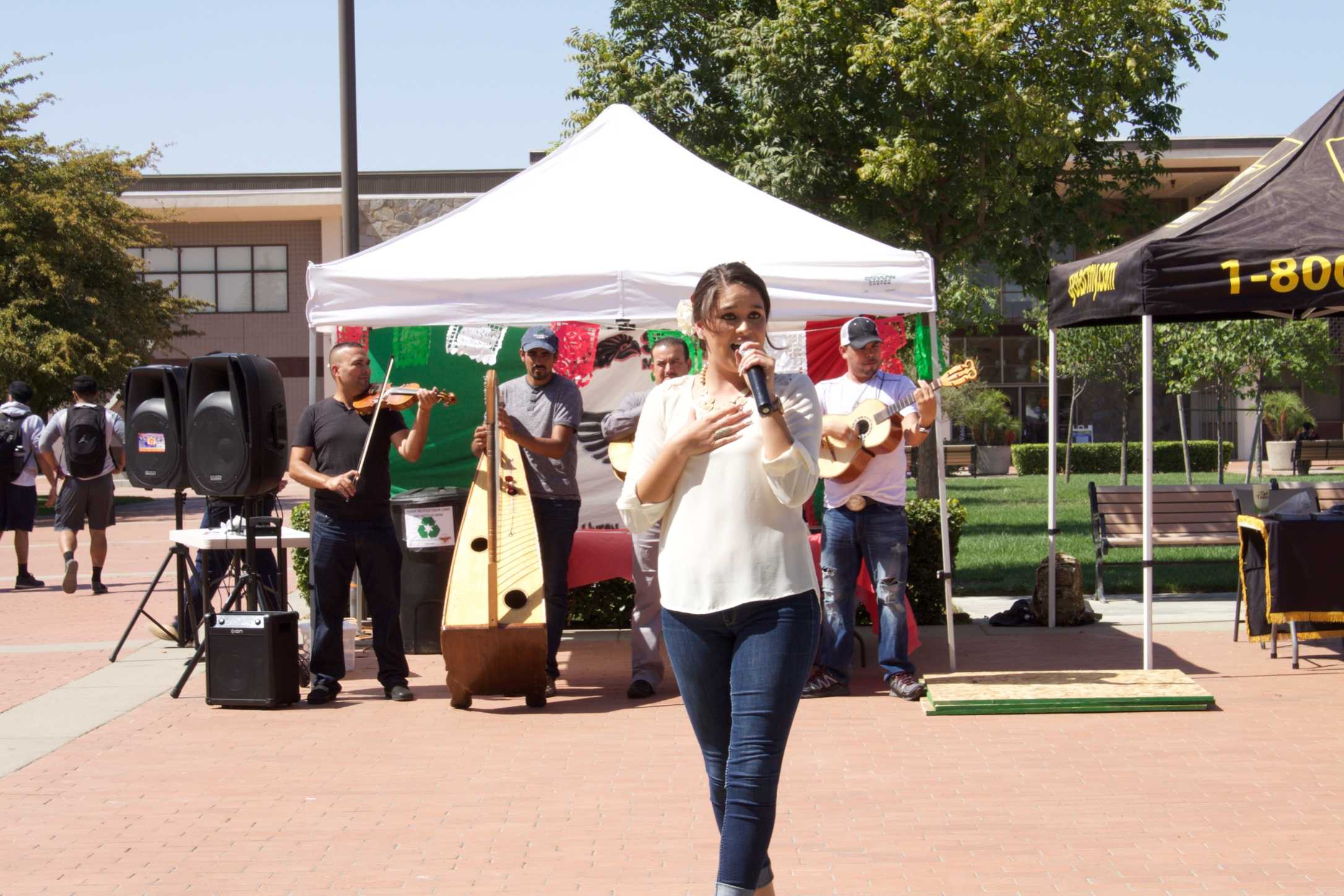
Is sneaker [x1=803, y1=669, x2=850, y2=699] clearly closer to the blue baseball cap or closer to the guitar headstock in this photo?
the guitar headstock

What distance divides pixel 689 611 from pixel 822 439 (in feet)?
4.40

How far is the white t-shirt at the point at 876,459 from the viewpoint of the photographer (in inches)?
308

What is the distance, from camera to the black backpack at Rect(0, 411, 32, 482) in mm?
14297

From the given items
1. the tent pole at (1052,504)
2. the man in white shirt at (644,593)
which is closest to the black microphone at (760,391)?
the man in white shirt at (644,593)

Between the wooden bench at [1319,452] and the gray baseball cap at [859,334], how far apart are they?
29726 millimetres

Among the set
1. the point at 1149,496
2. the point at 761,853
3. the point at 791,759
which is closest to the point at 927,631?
the point at 1149,496

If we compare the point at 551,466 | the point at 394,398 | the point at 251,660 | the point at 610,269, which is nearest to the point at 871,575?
the point at 551,466

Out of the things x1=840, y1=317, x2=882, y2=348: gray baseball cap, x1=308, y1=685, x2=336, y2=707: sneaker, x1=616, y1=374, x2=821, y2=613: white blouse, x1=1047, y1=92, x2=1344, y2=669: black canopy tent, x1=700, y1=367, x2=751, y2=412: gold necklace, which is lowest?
x1=308, y1=685, x2=336, y2=707: sneaker

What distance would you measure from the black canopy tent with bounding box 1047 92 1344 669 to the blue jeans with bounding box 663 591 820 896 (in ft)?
15.1

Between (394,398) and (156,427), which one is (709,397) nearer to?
(394,398)

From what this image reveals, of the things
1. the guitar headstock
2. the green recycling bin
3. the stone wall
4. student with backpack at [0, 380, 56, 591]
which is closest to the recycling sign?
the green recycling bin

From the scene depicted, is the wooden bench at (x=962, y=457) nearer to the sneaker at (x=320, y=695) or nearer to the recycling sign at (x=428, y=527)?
the recycling sign at (x=428, y=527)

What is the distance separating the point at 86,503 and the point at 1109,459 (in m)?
30.0

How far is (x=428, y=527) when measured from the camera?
377 inches
